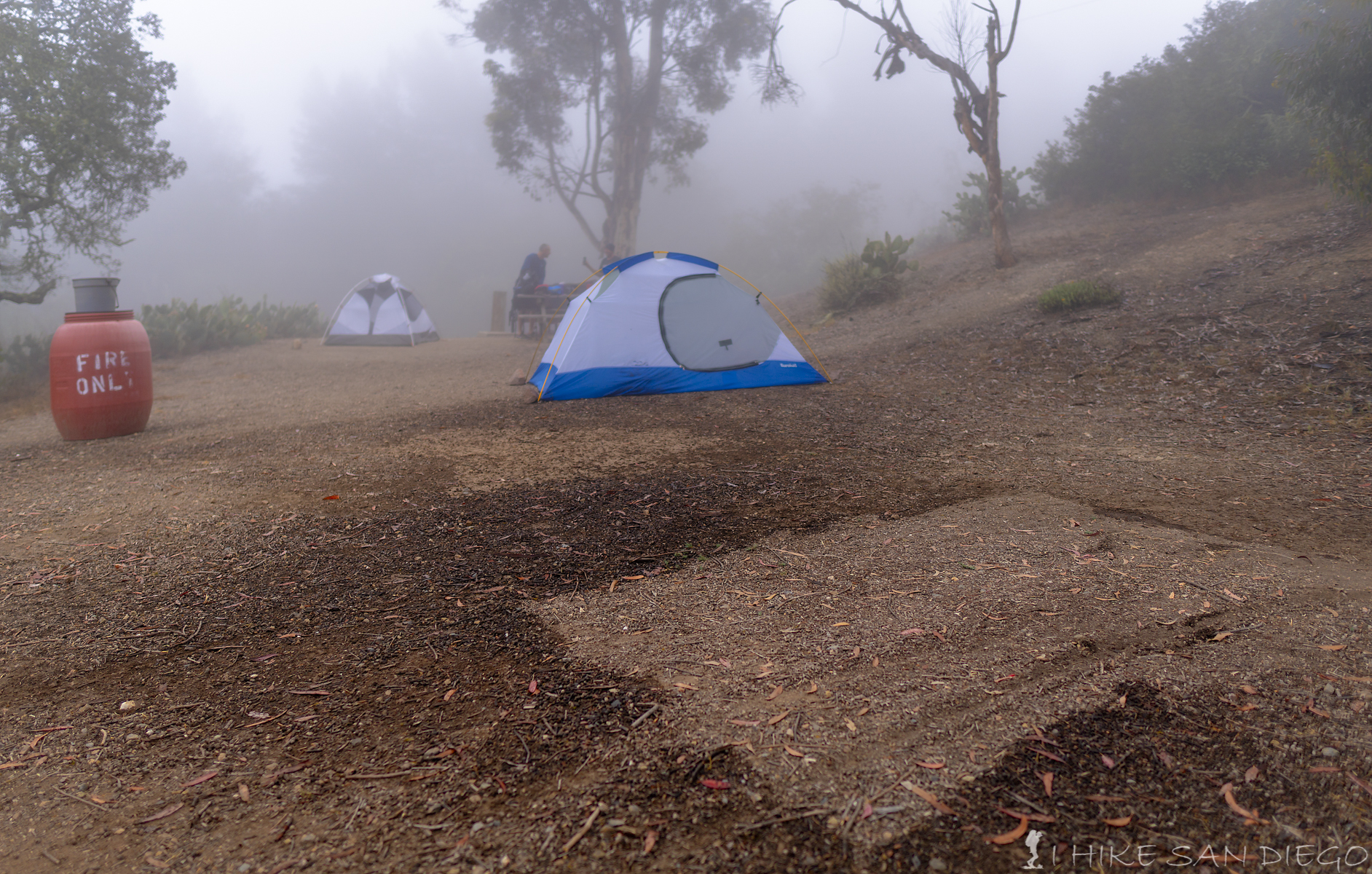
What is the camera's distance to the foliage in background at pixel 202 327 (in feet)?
41.8

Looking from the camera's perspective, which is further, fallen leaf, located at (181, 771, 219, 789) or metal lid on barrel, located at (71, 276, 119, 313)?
metal lid on barrel, located at (71, 276, 119, 313)

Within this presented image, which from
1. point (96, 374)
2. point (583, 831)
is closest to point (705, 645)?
point (583, 831)

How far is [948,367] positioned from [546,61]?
17383mm

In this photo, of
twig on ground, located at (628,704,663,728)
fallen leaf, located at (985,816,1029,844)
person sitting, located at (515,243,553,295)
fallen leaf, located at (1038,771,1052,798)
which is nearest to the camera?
fallen leaf, located at (985,816,1029,844)

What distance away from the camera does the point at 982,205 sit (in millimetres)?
15734

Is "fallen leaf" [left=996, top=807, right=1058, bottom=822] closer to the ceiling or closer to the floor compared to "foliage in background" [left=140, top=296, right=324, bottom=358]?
closer to the floor

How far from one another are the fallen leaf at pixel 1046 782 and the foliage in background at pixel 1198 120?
43.3 ft

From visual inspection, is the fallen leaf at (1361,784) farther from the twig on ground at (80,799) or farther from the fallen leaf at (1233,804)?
the twig on ground at (80,799)

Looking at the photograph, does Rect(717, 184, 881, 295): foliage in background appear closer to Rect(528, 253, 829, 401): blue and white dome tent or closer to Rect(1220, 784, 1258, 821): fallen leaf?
Rect(528, 253, 829, 401): blue and white dome tent

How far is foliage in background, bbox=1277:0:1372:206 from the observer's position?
7938mm

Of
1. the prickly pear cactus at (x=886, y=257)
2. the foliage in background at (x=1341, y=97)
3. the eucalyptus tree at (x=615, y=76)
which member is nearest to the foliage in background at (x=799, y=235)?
the eucalyptus tree at (x=615, y=76)

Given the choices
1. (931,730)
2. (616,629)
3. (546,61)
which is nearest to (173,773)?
(616,629)

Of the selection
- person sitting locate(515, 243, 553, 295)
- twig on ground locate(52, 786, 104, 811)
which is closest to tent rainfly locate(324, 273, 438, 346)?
person sitting locate(515, 243, 553, 295)

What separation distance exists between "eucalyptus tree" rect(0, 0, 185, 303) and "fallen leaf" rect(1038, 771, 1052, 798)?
12.6 metres
